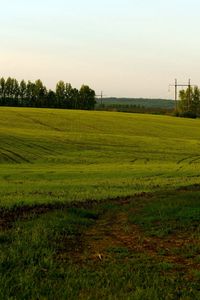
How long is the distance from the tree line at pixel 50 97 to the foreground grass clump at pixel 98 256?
159310mm

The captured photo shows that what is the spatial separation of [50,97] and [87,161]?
130m

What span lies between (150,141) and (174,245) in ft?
173

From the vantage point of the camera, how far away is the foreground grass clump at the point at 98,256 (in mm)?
8062

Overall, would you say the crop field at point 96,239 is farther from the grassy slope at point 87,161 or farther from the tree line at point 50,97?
the tree line at point 50,97

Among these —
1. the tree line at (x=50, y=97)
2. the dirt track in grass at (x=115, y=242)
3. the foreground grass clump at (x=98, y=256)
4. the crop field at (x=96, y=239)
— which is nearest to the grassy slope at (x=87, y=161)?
the crop field at (x=96, y=239)

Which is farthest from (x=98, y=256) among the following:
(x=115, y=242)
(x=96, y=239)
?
(x=96, y=239)

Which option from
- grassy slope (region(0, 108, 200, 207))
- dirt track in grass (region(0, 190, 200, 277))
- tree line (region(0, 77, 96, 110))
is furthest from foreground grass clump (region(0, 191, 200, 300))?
tree line (region(0, 77, 96, 110))

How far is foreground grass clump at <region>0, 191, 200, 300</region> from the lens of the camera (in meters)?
8.06

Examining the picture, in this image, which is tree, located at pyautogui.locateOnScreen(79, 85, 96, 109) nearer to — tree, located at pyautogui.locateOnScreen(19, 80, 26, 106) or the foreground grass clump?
tree, located at pyautogui.locateOnScreen(19, 80, 26, 106)

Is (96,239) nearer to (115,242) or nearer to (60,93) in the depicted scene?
(115,242)

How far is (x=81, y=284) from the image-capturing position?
8359 mm

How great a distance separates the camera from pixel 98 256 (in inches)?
412

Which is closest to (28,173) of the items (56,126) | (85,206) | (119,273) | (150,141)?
(85,206)

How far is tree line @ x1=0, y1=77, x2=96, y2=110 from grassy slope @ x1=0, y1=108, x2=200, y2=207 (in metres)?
86.1
